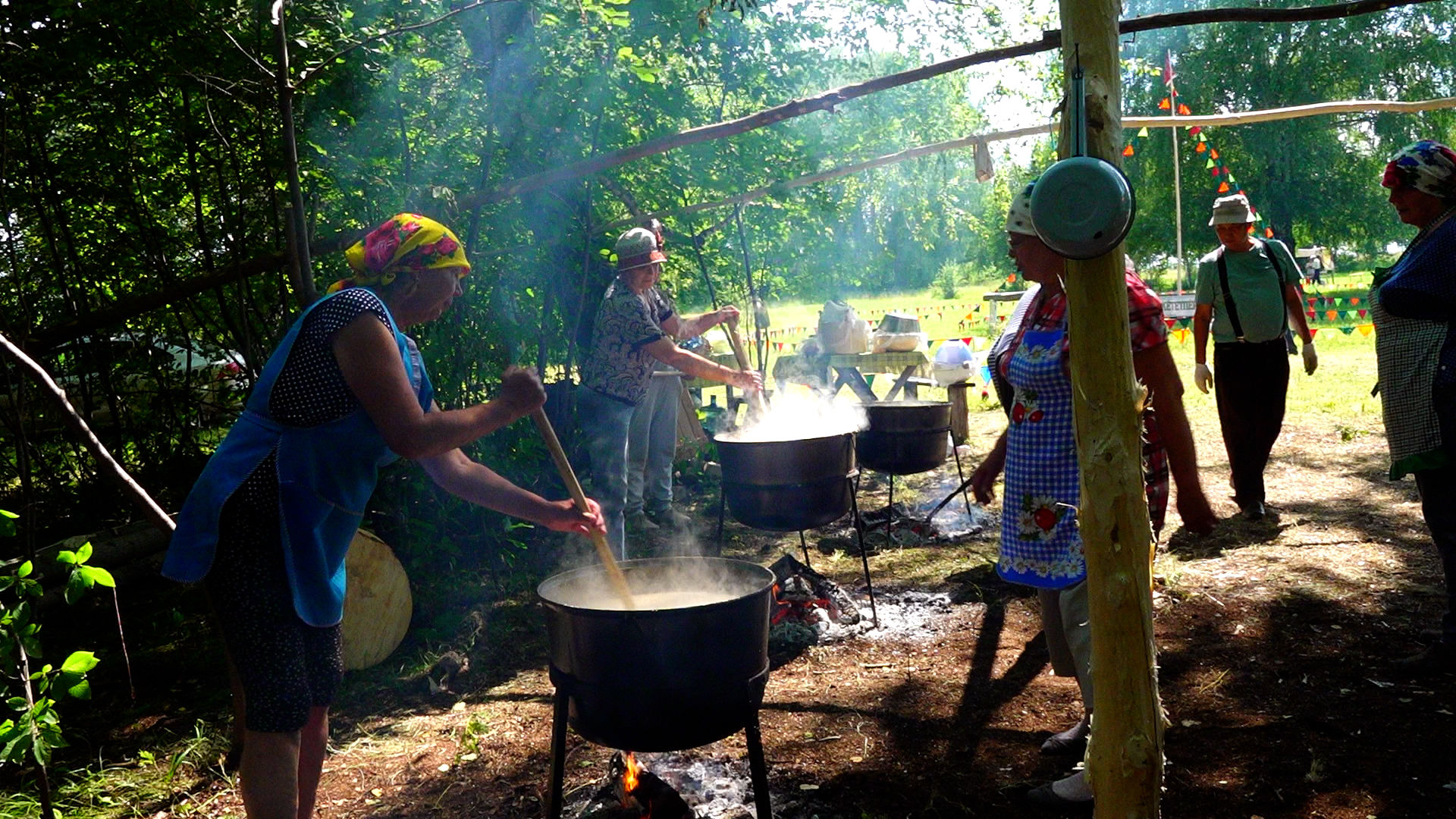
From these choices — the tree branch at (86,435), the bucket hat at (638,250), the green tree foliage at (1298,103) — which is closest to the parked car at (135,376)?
the bucket hat at (638,250)

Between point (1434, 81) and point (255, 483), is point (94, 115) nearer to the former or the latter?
point (255, 483)

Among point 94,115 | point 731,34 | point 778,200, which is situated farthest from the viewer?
point 778,200

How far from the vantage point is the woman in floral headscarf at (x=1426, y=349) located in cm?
375

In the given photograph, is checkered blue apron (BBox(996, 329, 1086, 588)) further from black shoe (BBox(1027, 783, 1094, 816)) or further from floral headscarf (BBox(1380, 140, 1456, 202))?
floral headscarf (BBox(1380, 140, 1456, 202))

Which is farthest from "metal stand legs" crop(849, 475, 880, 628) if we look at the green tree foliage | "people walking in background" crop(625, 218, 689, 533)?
the green tree foliage

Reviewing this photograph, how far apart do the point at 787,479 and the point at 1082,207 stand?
129 inches

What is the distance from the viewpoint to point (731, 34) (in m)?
8.01

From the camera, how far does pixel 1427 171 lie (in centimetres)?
388

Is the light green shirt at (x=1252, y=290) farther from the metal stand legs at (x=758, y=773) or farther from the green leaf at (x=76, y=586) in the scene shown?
the green leaf at (x=76, y=586)

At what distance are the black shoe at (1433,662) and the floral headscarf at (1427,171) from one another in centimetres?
182

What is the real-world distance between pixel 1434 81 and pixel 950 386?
24944 mm

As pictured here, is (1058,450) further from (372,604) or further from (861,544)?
(372,604)

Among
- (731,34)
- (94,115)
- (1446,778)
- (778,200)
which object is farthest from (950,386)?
(94,115)

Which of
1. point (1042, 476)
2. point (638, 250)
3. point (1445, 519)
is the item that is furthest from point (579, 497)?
point (1445, 519)
